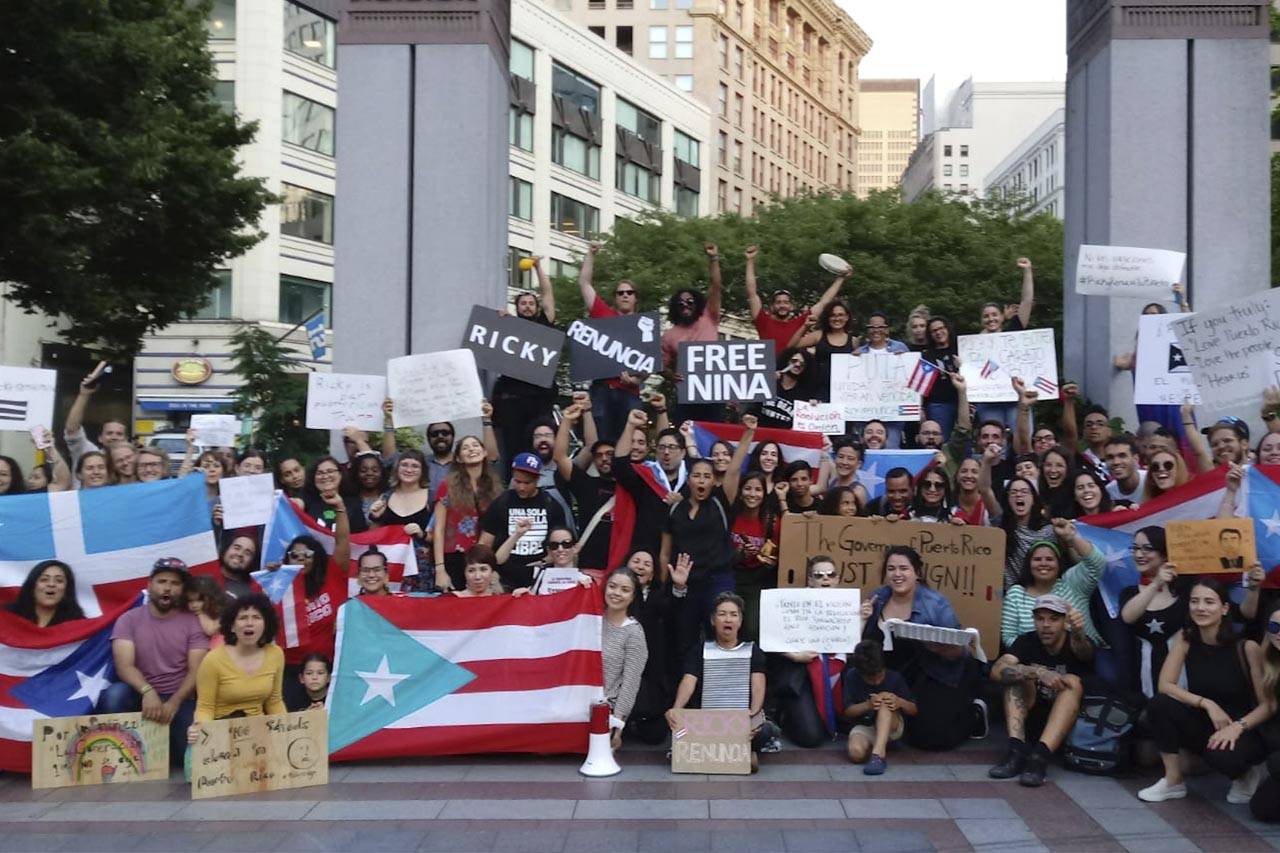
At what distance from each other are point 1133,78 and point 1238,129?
3.71 feet

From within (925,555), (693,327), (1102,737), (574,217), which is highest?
(574,217)

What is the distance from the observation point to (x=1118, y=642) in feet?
28.8

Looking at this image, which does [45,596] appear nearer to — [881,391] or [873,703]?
[873,703]

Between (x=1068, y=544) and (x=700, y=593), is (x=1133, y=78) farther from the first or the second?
(x=700, y=593)

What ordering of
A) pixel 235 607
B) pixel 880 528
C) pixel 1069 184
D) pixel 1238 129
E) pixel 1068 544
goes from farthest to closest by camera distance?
pixel 1069 184 → pixel 1238 129 → pixel 880 528 → pixel 1068 544 → pixel 235 607

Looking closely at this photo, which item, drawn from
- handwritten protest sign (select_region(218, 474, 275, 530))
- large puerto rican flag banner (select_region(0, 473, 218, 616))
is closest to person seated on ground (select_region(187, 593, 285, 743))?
large puerto rican flag banner (select_region(0, 473, 218, 616))

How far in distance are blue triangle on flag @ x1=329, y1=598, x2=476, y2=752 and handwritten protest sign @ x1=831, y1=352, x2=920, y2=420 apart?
15.9ft

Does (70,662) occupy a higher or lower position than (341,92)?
lower

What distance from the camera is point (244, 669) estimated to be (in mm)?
8500

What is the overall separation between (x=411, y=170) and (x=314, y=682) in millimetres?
6314

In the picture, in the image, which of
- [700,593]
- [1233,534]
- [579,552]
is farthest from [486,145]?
[1233,534]

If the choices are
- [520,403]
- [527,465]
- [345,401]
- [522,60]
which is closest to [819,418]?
[520,403]

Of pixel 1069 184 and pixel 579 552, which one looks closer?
pixel 579 552

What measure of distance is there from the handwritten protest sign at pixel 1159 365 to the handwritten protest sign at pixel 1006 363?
0.76m
